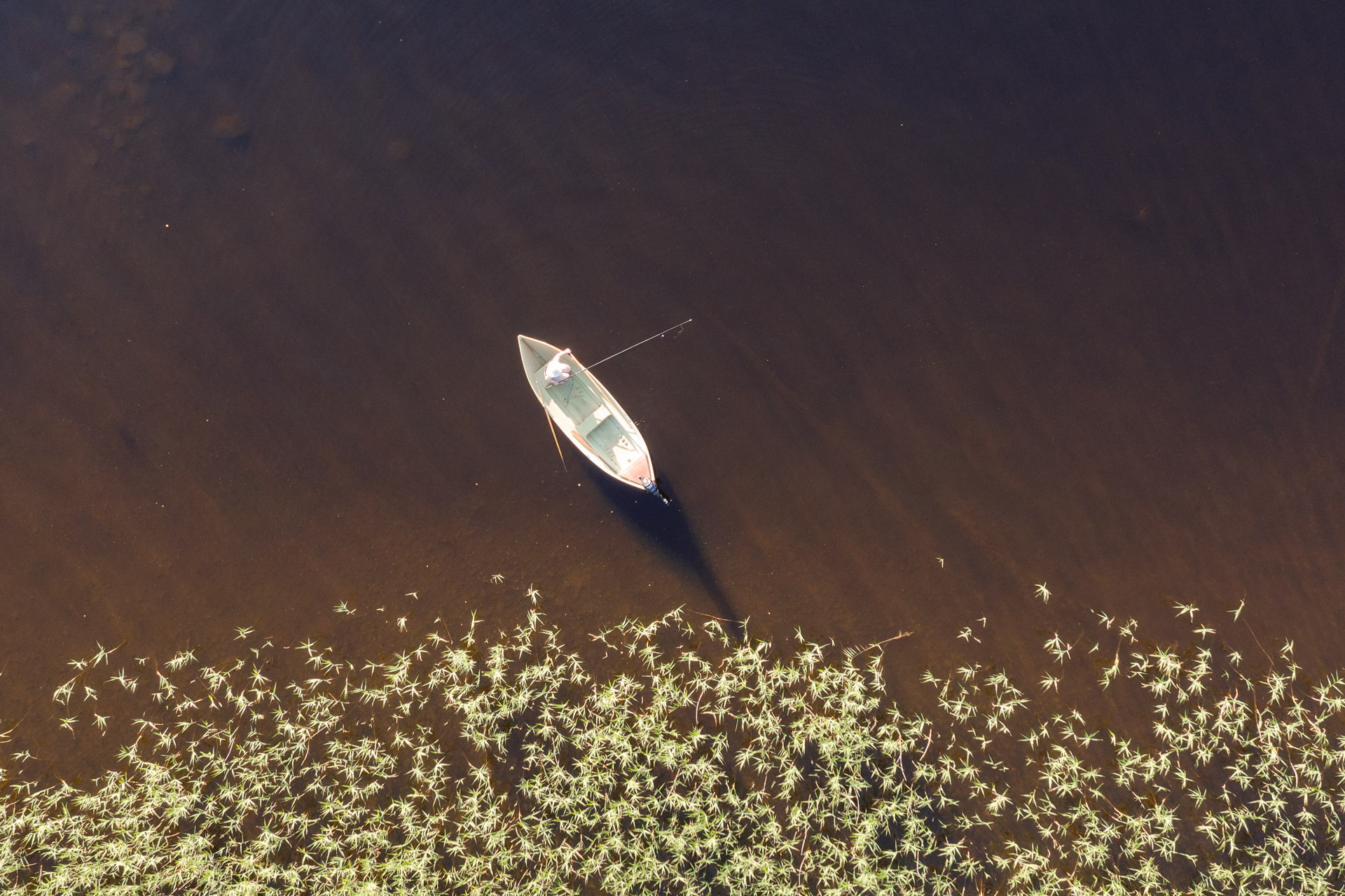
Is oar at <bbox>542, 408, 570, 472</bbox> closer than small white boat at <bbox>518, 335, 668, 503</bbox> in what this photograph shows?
No

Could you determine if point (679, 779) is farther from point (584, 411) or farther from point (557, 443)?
point (584, 411)

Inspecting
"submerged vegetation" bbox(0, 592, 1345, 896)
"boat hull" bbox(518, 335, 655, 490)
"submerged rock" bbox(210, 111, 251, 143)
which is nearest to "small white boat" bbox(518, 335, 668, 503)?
"boat hull" bbox(518, 335, 655, 490)

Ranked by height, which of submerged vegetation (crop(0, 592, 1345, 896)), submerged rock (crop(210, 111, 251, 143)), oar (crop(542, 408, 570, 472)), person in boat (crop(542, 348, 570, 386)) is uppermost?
submerged rock (crop(210, 111, 251, 143))

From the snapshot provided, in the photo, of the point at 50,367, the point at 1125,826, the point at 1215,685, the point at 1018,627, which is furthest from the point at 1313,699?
the point at 50,367

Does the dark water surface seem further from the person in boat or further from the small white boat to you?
the person in boat

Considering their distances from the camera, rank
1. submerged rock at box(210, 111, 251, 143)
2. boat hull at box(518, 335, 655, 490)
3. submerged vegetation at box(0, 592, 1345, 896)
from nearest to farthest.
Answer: submerged vegetation at box(0, 592, 1345, 896)
boat hull at box(518, 335, 655, 490)
submerged rock at box(210, 111, 251, 143)

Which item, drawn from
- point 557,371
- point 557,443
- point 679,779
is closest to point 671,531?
point 557,443

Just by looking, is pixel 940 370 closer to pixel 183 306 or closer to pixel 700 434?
pixel 700 434
